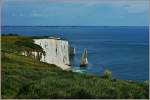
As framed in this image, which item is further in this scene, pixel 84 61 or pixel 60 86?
pixel 84 61

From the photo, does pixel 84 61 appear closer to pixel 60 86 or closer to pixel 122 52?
pixel 122 52

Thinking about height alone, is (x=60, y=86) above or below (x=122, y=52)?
below

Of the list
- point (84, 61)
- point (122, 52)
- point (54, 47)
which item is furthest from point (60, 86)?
point (54, 47)

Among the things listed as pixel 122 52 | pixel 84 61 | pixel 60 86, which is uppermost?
pixel 122 52

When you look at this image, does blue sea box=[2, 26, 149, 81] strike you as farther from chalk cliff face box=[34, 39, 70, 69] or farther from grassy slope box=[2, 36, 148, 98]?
chalk cliff face box=[34, 39, 70, 69]

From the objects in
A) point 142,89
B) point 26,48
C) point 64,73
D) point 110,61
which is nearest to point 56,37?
point 26,48

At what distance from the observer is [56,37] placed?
12367 mm

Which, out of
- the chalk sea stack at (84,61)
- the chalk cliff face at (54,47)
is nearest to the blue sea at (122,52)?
the chalk sea stack at (84,61)

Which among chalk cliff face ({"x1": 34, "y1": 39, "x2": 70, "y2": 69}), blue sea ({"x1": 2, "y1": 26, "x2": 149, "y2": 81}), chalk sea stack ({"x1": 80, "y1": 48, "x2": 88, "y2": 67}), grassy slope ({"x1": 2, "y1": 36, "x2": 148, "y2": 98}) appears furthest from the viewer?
chalk cliff face ({"x1": 34, "y1": 39, "x2": 70, "y2": 69})

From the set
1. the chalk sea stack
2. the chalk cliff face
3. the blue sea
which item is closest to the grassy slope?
the blue sea

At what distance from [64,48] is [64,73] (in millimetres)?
8235

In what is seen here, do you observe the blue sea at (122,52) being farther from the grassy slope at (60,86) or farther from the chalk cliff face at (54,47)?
the chalk cliff face at (54,47)

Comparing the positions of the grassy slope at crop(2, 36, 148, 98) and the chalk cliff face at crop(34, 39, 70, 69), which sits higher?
the chalk cliff face at crop(34, 39, 70, 69)

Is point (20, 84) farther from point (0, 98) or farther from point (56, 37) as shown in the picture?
point (56, 37)
